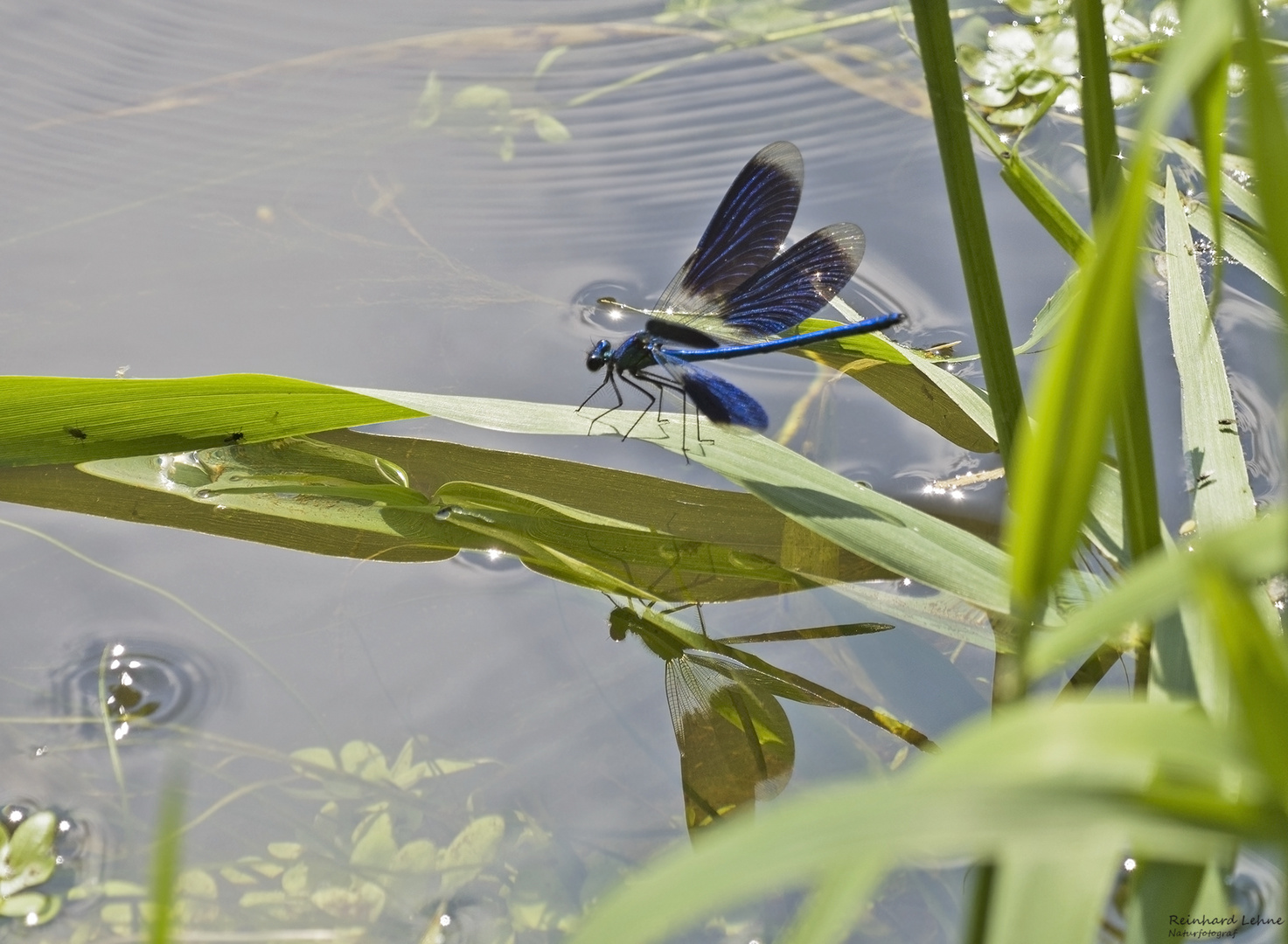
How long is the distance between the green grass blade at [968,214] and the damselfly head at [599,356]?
1.04 metres

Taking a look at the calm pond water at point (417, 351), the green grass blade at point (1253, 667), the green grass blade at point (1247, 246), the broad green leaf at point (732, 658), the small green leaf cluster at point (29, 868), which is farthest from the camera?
the green grass blade at point (1247, 246)

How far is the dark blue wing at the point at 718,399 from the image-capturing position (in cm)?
204

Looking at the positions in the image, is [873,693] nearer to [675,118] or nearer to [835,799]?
[835,799]

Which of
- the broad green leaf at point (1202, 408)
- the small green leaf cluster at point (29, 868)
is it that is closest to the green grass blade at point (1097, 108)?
the broad green leaf at point (1202, 408)

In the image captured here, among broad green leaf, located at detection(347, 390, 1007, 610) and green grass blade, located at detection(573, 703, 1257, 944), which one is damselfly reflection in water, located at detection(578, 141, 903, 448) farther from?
green grass blade, located at detection(573, 703, 1257, 944)

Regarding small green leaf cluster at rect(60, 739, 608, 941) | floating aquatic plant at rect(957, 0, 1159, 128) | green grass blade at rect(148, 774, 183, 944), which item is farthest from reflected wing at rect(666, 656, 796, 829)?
floating aquatic plant at rect(957, 0, 1159, 128)

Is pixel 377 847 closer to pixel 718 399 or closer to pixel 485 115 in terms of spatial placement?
pixel 718 399

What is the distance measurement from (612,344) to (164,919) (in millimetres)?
1945

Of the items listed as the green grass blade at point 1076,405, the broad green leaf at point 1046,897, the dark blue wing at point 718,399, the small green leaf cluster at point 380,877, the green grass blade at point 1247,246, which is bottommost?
the small green leaf cluster at point 380,877

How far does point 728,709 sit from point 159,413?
127 cm

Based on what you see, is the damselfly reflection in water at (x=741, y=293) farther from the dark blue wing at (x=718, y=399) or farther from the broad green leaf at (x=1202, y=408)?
the broad green leaf at (x=1202, y=408)

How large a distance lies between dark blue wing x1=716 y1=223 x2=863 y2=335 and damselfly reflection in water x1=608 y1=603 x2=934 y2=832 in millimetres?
880

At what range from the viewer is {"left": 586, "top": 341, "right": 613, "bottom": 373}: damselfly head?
2344 millimetres

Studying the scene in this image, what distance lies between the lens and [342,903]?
4.92ft
